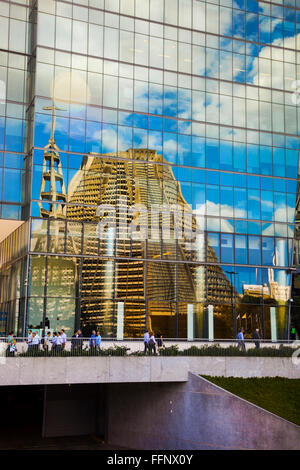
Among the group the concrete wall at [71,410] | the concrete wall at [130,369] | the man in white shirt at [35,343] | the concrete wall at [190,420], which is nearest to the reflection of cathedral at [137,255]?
the concrete wall at [71,410]

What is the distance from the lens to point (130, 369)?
3031cm

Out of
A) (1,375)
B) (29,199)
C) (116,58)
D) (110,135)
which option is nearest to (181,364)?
(1,375)

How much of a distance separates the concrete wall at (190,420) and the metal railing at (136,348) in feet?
6.06

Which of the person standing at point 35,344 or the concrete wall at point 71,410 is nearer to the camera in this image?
the person standing at point 35,344

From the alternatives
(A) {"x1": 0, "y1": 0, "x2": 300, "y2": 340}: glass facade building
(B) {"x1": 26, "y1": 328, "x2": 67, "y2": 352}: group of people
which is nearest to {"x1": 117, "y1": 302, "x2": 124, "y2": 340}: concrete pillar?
(A) {"x1": 0, "y1": 0, "x2": 300, "y2": 340}: glass facade building

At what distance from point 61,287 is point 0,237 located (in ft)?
31.4

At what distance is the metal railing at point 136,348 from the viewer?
93.9ft

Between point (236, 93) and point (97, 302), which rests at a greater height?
point (236, 93)

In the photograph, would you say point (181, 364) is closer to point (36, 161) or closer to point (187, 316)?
point (187, 316)

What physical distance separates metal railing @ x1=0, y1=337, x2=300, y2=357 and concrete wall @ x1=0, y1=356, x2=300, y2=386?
30 cm

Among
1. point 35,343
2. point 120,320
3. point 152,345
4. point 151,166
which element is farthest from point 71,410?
point 151,166

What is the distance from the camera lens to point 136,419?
3362cm

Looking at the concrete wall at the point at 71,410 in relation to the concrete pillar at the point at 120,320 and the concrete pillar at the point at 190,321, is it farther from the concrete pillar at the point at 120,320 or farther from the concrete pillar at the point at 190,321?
the concrete pillar at the point at 190,321

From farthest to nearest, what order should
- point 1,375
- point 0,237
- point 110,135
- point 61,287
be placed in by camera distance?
point 0,237 < point 110,135 < point 61,287 < point 1,375
